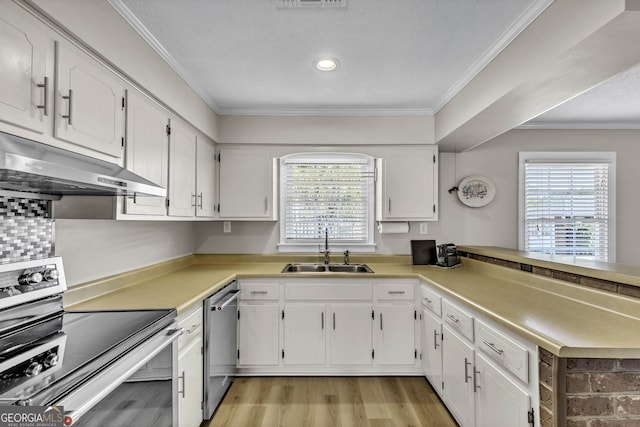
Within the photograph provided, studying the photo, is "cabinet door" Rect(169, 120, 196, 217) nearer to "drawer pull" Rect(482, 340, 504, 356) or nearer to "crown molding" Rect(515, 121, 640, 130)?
"drawer pull" Rect(482, 340, 504, 356)

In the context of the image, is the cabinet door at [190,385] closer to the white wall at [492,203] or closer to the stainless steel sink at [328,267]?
the stainless steel sink at [328,267]

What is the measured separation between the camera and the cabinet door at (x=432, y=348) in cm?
225

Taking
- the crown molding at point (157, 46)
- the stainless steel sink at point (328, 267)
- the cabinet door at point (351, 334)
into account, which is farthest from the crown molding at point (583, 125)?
the crown molding at point (157, 46)

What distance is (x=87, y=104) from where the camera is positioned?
139cm

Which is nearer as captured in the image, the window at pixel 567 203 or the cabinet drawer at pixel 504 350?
the cabinet drawer at pixel 504 350

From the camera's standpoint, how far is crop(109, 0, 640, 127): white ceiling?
5.29 ft

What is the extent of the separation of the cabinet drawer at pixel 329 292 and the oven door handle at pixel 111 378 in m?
1.28

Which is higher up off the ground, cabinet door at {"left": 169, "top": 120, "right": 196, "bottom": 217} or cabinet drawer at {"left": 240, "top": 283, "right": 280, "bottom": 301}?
cabinet door at {"left": 169, "top": 120, "right": 196, "bottom": 217}

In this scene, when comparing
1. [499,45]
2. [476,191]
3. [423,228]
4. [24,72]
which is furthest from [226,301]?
[476,191]

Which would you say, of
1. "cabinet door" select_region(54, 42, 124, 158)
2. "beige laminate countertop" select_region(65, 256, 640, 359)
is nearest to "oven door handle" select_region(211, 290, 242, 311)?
"beige laminate countertop" select_region(65, 256, 640, 359)

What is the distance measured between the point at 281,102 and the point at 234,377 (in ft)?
7.94

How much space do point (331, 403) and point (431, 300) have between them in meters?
1.05

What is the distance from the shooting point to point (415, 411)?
2182mm
